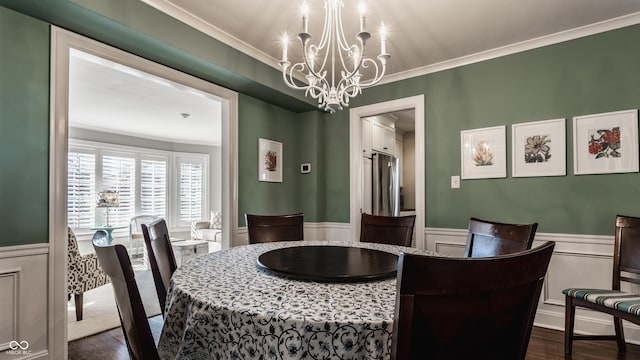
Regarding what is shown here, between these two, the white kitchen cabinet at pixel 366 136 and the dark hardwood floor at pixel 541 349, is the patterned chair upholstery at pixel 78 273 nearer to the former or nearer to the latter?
the dark hardwood floor at pixel 541 349

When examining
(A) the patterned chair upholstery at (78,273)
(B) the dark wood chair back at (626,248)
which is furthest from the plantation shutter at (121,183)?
(B) the dark wood chair back at (626,248)

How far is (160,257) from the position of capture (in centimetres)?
157

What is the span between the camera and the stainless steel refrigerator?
416 cm

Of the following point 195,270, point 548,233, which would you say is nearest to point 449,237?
point 548,233

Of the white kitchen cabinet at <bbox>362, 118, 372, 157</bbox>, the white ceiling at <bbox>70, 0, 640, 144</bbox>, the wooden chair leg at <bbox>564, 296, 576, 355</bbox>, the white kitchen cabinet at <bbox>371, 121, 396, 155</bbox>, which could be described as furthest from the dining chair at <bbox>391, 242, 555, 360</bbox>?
the white kitchen cabinet at <bbox>371, 121, 396, 155</bbox>

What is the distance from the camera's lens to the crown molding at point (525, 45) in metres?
2.43

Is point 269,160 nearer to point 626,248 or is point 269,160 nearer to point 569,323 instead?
point 569,323

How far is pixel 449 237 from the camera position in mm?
3117

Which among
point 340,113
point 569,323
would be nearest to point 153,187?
point 340,113

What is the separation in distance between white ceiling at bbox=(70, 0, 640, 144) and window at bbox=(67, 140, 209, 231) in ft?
8.52

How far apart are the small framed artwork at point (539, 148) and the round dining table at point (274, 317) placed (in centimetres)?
224

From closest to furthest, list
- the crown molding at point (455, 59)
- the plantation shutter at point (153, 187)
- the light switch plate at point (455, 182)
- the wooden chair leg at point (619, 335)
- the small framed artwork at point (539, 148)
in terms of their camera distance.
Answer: the wooden chair leg at point (619, 335) → the crown molding at point (455, 59) → the small framed artwork at point (539, 148) → the light switch plate at point (455, 182) → the plantation shutter at point (153, 187)

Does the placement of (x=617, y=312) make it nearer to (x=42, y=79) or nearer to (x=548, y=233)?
(x=548, y=233)

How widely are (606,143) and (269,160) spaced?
9.80ft
